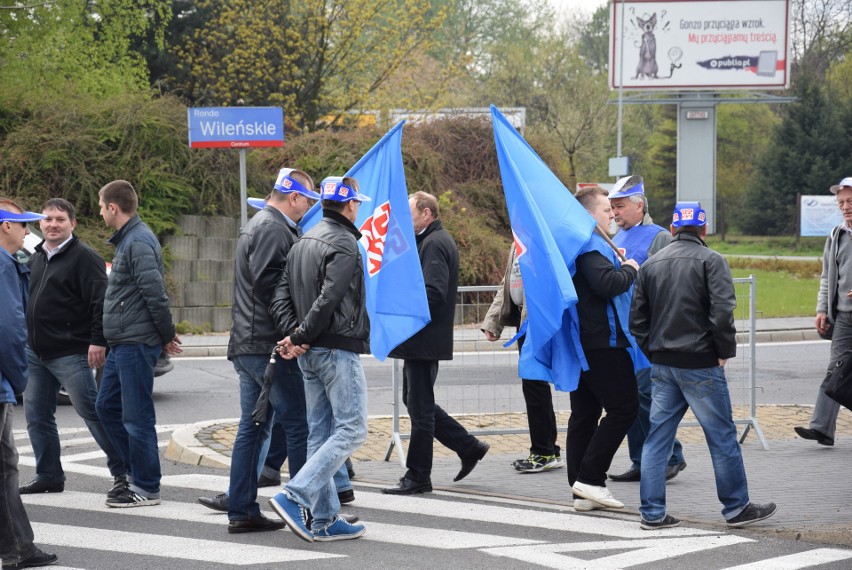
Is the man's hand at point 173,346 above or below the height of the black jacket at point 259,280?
below

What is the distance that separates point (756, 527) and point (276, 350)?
291 centimetres

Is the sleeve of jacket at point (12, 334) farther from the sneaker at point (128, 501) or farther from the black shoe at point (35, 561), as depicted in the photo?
the sneaker at point (128, 501)

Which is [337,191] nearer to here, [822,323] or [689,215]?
[689,215]

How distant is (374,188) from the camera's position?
7957mm

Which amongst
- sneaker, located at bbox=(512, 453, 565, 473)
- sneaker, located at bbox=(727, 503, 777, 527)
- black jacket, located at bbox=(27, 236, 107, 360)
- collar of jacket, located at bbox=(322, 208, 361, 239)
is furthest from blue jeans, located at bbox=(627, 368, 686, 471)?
black jacket, located at bbox=(27, 236, 107, 360)

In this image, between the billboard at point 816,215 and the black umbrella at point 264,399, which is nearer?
the black umbrella at point 264,399

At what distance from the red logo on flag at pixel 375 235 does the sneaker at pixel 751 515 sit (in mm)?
2787

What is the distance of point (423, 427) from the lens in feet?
25.6

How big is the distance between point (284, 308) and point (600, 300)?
198cm

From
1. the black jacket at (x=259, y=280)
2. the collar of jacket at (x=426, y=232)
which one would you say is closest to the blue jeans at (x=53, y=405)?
the black jacket at (x=259, y=280)

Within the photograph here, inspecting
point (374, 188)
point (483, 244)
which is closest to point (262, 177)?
point (483, 244)

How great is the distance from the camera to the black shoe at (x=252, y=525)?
21.8 feet

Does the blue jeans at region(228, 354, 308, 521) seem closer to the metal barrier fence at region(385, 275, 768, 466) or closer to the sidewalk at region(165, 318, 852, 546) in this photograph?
the sidewalk at region(165, 318, 852, 546)

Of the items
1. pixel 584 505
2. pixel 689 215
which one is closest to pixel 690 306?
pixel 689 215
